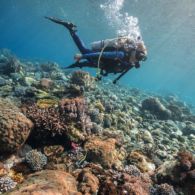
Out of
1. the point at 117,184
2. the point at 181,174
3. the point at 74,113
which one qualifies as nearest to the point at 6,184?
the point at 117,184

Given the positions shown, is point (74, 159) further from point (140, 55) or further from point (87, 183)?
point (140, 55)

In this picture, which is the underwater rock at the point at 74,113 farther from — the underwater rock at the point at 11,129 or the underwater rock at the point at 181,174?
the underwater rock at the point at 181,174

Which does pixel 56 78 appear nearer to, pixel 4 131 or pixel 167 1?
pixel 4 131

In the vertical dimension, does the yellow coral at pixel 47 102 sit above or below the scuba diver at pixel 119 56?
below

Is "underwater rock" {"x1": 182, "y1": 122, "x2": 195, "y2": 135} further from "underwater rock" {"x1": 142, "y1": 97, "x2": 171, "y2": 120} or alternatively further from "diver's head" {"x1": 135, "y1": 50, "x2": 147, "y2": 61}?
"diver's head" {"x1": 135, "y1": 50, "x2": 147, "y2": 61}

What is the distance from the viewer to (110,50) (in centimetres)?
1048

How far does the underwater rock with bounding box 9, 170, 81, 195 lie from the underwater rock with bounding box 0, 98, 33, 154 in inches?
56.1

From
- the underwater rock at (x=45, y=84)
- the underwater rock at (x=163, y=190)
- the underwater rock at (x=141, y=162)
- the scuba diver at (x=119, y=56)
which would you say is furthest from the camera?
the underwater rock at (x=45, y=84)

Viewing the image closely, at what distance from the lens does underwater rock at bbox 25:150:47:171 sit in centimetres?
625


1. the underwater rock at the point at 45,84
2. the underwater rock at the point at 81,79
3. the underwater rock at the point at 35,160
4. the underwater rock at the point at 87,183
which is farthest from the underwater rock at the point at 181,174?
the underwater rock at the point at 81,79

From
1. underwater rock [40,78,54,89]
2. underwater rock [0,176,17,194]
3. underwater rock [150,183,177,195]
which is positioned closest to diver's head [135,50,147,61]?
underwater rock [40,78,54,89]

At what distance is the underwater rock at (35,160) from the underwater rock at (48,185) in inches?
50.0

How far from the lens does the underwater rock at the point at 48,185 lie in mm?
4199

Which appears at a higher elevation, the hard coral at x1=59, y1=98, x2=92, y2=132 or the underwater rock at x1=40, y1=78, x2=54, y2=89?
the underwater rock at x1=40, y1=78, x2=54, y2=89
